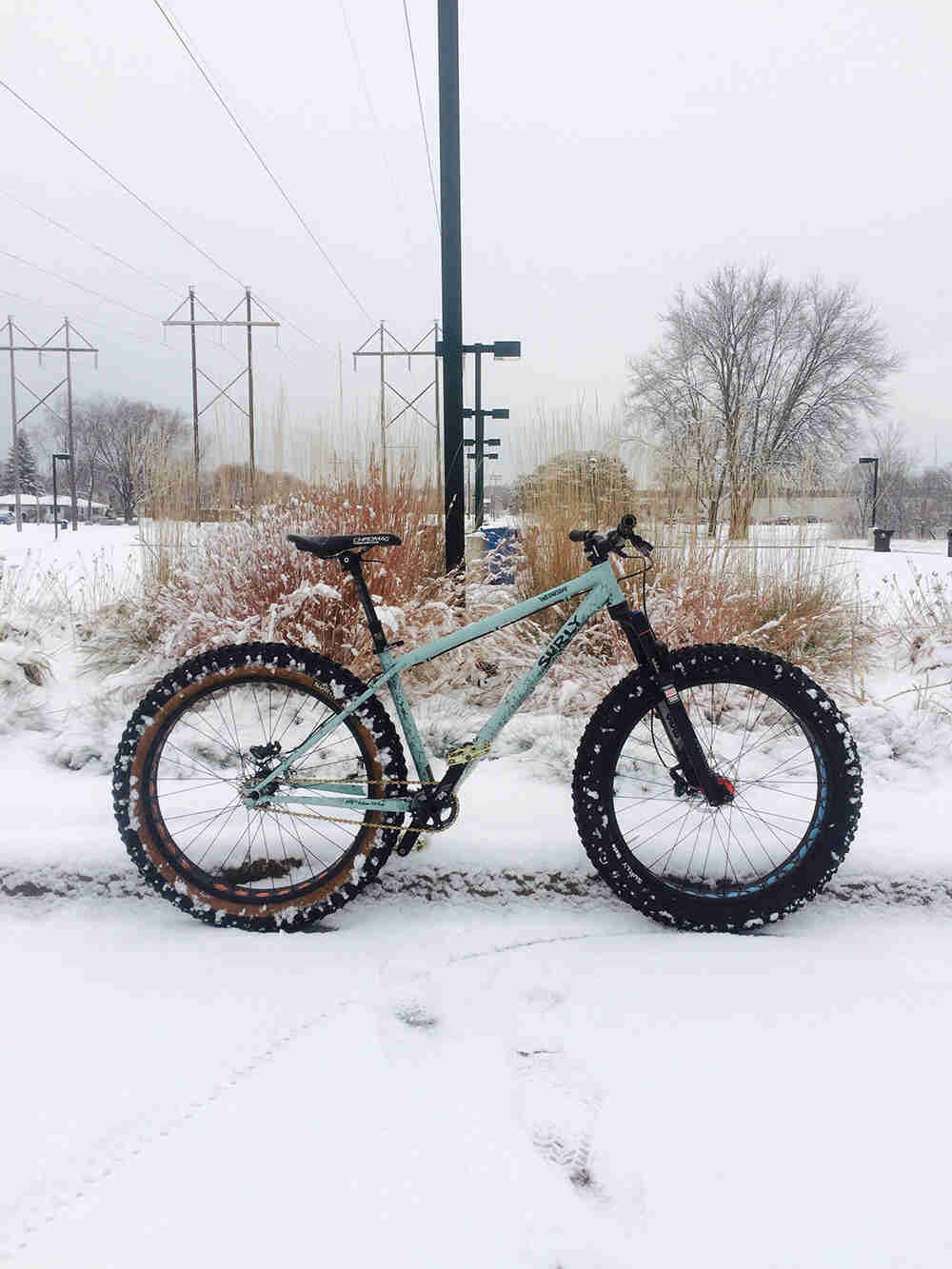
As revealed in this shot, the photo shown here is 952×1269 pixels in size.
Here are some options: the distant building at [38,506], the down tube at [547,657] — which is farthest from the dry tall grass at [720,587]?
the distant building at [38,506]

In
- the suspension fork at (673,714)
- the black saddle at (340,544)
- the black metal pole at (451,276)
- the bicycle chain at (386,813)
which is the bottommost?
the bicycle chain at (386,813)

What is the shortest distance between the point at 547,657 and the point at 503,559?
2.44m

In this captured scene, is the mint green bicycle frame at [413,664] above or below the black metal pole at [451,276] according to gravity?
below

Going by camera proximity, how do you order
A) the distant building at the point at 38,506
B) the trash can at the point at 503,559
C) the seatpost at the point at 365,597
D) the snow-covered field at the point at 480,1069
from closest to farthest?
the snow-covered field at the point at 480,1069, the seatpost at the point at 365,597, the trash can at the point at 503,559, the distant building at the point at 38,506

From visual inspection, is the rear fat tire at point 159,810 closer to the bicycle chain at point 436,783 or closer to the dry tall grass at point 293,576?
the bicycle chain at point 436,783

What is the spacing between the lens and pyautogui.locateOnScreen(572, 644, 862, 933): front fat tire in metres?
1.89

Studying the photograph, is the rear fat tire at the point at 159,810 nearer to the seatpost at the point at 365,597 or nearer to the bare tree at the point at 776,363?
the seatpost at the point at 365,597

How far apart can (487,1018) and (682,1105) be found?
16.1 inches

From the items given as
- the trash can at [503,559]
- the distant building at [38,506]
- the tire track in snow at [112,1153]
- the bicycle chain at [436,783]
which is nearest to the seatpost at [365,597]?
the bicycle chain at [436,783]

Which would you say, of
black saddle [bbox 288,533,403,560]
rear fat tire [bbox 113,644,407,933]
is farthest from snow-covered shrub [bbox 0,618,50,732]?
black saddle [bbox 288,533,403,560]

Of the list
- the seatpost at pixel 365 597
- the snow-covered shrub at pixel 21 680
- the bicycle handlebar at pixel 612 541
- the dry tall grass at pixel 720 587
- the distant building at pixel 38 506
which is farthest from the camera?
the distant building at pixel 38 506

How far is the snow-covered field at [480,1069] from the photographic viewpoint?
117 centimetres

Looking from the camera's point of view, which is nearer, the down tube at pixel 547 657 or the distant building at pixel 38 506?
the down tube at pixel 547 657

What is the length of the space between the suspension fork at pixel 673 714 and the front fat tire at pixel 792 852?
1.0 inches
